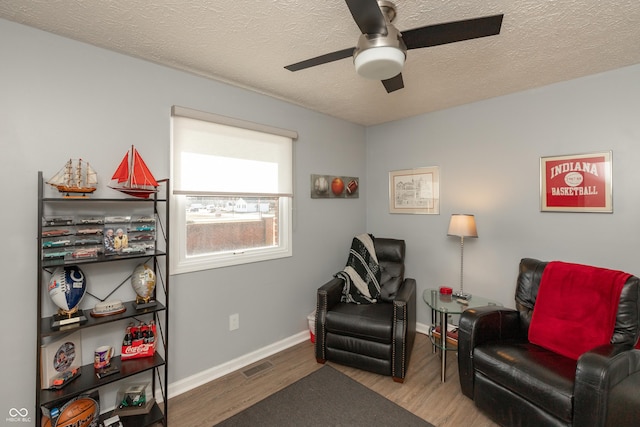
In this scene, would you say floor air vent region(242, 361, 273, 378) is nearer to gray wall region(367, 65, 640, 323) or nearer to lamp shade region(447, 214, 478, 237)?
A: gray wall region(367, 65, 640, 323)

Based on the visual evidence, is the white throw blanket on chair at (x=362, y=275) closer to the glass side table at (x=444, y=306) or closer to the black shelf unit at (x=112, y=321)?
the glass side table at (x=444, y=306)

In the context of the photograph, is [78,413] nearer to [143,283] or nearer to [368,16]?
[143,283]

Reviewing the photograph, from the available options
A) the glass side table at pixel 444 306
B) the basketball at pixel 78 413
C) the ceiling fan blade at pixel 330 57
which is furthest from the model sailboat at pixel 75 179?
the glass side table at pixel 444 306

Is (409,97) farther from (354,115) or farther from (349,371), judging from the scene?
(349,371)

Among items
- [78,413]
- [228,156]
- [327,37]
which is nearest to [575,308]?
[327,37]

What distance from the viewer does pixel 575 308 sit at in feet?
6.42

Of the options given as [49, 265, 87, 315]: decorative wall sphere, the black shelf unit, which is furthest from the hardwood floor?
[49, 265, 87, 315]: decorative wall sphere

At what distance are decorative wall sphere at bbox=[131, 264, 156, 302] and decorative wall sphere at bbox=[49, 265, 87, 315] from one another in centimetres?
26

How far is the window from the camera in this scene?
2.25 meters

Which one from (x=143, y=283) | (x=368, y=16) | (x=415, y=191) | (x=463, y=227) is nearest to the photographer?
(x=368, y=16)

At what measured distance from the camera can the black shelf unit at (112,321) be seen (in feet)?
4.84

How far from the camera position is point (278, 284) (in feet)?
9.30

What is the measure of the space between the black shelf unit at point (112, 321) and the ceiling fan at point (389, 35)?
4.81ft

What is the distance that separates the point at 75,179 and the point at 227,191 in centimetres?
102
